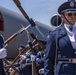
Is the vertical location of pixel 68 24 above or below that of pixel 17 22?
below

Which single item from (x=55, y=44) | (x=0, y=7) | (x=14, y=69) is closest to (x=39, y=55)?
(x=14, y=69)

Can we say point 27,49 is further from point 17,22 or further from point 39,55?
point 17,22

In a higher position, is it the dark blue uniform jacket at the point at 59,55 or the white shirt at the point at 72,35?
the white shirt at the point at 72,35

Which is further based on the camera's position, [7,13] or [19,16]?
[19,16]

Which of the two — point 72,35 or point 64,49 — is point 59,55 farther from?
point 72,35

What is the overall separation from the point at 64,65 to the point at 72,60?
0.11 m

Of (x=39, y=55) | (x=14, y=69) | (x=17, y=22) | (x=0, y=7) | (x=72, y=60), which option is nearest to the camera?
(x=72, y=60)

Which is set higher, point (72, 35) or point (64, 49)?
point (72, 35)

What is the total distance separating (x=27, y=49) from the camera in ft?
37.4

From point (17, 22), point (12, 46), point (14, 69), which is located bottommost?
point (14, 69)

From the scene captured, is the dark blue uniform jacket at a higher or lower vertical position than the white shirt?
lower

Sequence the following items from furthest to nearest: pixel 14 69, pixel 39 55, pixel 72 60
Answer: pixel 14 69 < pixel 39 55 < pixel 72 60

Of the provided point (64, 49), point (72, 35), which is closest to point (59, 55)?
point (64, 49)

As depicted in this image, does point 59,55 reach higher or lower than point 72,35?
lower
